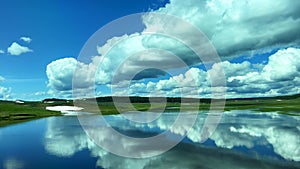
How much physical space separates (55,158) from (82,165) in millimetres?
4726

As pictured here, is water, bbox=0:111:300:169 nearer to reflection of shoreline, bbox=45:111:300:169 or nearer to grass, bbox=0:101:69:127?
reflection of shoreline, bbox=45:111:300:169

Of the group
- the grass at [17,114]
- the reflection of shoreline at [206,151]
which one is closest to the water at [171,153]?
the reflection of shoreline at [206,151]

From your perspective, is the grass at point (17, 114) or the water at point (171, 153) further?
the grass at point (17, 114)

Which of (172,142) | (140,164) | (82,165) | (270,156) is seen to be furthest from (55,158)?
(270,156)

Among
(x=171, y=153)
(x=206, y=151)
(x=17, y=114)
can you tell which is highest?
(x=17, y=114)

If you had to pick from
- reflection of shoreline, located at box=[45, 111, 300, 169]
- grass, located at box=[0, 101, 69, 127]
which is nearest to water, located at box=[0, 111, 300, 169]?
reflection of shoreline, located at box=[45, 111, 300, 169]

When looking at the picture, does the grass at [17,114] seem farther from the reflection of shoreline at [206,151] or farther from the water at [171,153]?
the reflection of shoreline at [206,151]

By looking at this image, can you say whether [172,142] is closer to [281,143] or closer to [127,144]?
[127,144]

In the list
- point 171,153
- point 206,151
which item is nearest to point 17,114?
point 171,153

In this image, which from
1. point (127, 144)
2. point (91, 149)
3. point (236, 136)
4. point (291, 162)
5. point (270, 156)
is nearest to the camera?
point (291, 162)

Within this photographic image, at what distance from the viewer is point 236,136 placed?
41688 mm

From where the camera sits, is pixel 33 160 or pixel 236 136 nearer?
pixel 33 160

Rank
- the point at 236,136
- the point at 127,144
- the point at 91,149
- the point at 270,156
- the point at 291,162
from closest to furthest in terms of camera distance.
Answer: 1. the point at 291,162
2. the point at 270,156
3. the point at 91,149
4. the point at 127,144
5. the point at 236,136

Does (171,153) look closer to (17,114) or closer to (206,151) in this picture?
(206,151)
